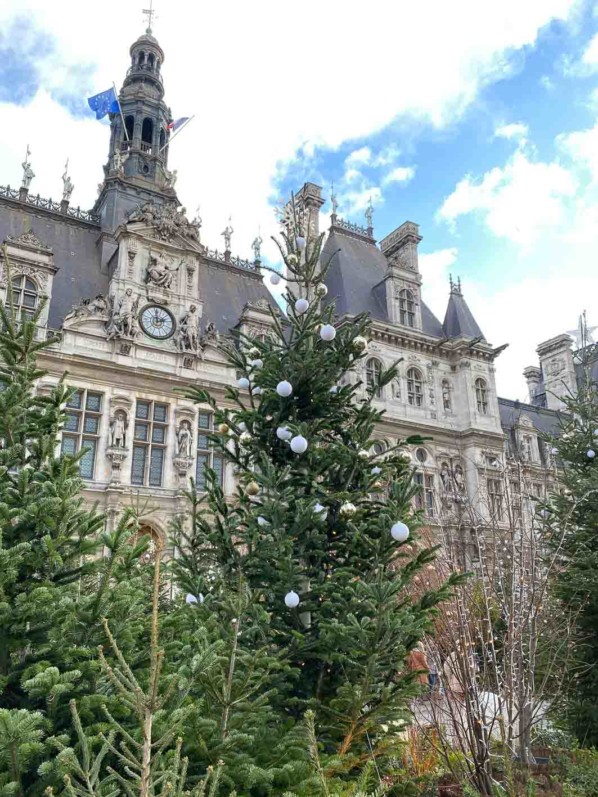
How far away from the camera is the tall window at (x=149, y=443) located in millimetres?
22078

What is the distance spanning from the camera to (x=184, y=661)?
4809 mm

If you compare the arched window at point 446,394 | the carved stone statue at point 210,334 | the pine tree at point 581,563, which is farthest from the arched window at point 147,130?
the pine tree at point 581,563

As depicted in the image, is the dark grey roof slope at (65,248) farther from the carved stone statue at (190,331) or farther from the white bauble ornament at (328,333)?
the white bauble ornament at (328,333)

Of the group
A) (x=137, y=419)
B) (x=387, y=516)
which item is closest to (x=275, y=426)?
(x=387, y=516)

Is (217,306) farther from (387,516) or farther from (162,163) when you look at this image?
(387,516)

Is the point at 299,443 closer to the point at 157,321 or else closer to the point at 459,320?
the point at 157,321

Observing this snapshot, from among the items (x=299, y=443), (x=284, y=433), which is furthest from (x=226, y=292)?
(x=299, y=443)

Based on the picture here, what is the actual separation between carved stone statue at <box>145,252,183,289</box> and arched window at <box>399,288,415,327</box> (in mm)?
12366

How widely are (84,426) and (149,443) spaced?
2.25 m

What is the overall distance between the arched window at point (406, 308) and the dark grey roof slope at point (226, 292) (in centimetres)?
649

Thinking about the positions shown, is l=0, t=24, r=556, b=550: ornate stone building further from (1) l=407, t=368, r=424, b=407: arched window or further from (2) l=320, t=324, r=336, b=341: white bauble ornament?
(2) l=320, t=324, r=336, b=341: white bauble ornament

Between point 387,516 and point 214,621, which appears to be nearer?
point 214,621

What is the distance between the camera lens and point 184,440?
22.7 metres

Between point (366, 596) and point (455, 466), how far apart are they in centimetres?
2454
